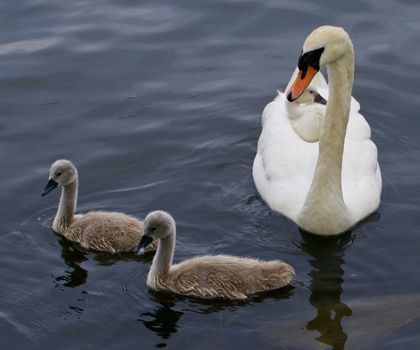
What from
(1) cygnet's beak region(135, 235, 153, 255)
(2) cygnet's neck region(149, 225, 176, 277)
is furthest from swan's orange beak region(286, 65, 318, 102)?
(1) cygnet's beak region(135, 235, 153, 255)

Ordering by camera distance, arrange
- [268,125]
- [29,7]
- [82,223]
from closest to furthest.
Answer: [82,223], [268,125], [29,7]

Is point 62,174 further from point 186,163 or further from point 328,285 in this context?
point 328,285

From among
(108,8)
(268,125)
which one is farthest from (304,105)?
(108,8)

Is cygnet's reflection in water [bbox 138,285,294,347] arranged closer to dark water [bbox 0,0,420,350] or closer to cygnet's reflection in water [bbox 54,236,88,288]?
dark water [bbox 0,0,420,350]

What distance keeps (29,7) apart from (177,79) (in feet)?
9.96

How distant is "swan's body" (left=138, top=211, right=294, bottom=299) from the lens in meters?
9.31

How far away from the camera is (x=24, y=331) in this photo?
9.05m

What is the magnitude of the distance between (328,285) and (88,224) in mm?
2260

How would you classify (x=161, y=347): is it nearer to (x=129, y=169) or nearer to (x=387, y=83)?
(x=129, y=169)

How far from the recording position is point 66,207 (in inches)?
414

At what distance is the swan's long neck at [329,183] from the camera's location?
405 inches

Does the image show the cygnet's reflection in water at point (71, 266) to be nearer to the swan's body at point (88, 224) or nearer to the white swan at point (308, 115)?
the swan's body at point (88, 224)

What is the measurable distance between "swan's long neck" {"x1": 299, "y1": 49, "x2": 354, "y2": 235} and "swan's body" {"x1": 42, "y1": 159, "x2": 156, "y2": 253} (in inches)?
59.4

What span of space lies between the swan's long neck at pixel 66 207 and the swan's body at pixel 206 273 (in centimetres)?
121
